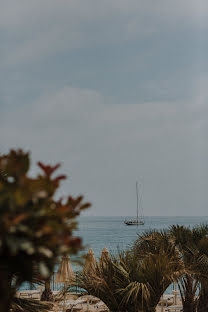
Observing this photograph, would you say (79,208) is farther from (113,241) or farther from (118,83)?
(118,83)

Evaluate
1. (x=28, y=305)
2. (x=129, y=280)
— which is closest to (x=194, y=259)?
(x=129, y=280)

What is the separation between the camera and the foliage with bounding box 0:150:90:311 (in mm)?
1941

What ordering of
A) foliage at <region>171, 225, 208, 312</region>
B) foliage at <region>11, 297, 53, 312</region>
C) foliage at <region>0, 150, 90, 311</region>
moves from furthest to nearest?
foliage at <region>171, 225, 208, 312</region> < foliage at <region>11, 297, 53, 312</region> < foliage at <region>0, 150, 90, 311</region>

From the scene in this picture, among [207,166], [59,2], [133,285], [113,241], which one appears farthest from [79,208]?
[207,166]

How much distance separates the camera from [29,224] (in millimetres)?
2045

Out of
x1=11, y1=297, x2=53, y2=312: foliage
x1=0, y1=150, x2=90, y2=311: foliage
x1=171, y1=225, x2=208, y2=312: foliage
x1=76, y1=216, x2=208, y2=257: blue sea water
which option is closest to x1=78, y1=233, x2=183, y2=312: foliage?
x1=171, y1=225, x2=208, y2=312: foliage

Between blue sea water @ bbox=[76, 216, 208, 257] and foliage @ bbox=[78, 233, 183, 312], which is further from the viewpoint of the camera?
blue sea water @ bbox=[76, 216, 208, 257]

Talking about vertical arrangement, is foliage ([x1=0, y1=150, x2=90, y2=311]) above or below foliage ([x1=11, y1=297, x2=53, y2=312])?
above

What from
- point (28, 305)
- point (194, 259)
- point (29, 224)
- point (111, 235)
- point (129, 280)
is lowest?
point (28, 305)

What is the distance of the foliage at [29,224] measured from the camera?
194 centimetres

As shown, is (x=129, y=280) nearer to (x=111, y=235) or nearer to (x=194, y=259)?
(x=194, y=259)

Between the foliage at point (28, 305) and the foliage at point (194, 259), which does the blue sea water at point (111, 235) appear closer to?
the foliage at point (194, 259)

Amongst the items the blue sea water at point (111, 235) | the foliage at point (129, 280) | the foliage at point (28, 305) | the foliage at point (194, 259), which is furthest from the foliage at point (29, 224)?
the blue sea water at point (111, 235)

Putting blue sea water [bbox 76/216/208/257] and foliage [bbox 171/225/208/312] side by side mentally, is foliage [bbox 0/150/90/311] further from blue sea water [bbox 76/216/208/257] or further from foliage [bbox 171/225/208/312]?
blue sea water [bbox 76/216/208/257]
